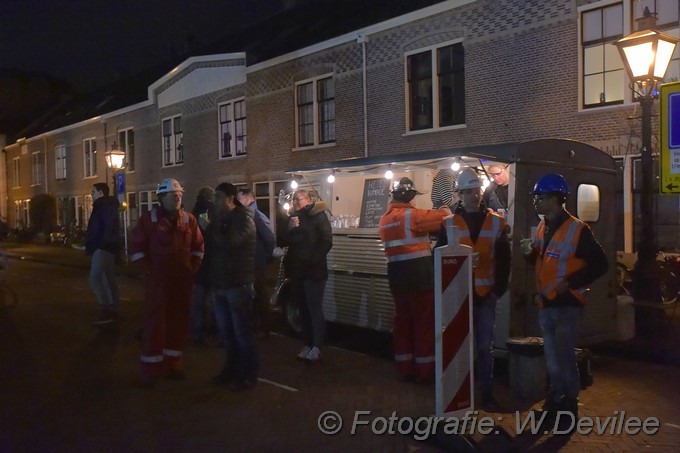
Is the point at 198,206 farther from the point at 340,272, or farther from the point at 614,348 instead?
the point at 614,348

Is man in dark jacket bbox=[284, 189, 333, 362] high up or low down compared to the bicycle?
up

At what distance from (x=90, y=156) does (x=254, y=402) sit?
32.7 meters

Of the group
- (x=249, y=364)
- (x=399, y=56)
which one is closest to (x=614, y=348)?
(x=249, y=364)

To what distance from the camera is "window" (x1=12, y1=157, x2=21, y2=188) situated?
47156mm

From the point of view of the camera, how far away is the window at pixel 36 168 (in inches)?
1706

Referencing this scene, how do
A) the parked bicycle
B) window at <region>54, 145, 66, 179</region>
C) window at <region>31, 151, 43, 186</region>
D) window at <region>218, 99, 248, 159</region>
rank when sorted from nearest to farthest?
1. the parked bicycle
2. window at <region>218, 99, 248, 159</region>
3. window at <region>54, 145, 66, 179</region>
4. window at <region>31, 151, 43, 186</region>

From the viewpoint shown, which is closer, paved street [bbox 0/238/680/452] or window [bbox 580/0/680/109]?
paved street [bbox 0/238/680/452]

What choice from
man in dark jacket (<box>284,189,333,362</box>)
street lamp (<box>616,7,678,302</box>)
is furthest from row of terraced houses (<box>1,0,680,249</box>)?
street lamp (<box>616,7,678,302</box>)

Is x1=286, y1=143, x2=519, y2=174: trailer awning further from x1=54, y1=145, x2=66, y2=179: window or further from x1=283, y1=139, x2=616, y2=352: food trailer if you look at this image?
x1=54, y1=145, x2=66, y2=179: window

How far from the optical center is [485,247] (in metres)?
6.24

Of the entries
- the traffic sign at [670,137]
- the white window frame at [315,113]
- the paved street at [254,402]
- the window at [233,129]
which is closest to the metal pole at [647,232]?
the paved street at [254,402]

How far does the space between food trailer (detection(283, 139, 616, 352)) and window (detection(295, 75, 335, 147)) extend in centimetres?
1063

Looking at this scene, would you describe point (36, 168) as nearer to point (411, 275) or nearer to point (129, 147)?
point (129, 147)

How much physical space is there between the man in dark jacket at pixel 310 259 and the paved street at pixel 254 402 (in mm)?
365
